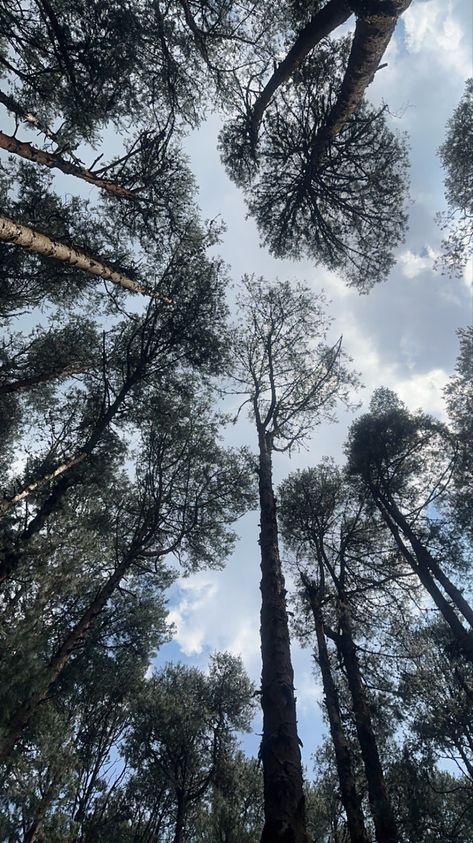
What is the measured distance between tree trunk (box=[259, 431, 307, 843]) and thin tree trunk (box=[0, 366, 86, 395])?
732 centimetres

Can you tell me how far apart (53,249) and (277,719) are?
807cm

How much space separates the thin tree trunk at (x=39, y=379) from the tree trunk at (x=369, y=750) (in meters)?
10.8

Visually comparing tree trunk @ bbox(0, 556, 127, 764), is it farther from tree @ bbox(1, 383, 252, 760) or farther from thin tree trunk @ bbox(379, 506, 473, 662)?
thin tree trunk @ bbox(379, 506, 473, 662)

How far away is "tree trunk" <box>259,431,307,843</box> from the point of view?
402 cm

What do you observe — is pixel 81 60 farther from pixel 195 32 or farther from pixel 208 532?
pixel 208 532

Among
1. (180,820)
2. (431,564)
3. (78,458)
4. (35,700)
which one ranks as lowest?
(180,820)

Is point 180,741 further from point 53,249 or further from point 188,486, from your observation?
point 53,249

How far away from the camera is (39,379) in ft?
33.7

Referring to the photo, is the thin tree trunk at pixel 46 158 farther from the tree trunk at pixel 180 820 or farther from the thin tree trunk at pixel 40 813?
the tree trunk at pixel 180 820

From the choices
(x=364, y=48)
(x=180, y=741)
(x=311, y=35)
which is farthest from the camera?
(x=180, y=741)

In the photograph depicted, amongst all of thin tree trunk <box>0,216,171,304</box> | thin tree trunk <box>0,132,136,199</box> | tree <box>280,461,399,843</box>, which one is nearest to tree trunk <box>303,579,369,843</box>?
tree <box>280,461,399,843</box>

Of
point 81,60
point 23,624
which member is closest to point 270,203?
point 81,60

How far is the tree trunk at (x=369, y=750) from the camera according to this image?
7.89m

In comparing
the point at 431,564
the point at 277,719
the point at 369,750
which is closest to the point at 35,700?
the point at 277,719
